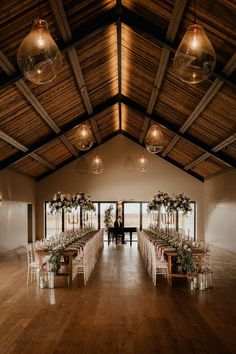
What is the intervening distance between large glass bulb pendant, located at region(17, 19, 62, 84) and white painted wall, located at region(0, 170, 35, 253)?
10.6 meters

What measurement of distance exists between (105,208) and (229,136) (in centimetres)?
955

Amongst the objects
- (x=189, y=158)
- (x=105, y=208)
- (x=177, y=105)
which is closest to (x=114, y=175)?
(x=105, y=208)

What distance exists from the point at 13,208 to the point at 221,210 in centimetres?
805

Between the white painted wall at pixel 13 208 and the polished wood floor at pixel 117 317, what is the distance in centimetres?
497

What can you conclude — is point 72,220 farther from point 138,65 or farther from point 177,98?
point 138,65

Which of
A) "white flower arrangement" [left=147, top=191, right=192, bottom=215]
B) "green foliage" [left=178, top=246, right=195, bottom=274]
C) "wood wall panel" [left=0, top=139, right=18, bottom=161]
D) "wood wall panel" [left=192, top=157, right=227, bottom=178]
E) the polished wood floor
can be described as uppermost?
"wood wall panel" [left=0, top=139, right=18, bottom=161]

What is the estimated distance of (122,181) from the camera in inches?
789

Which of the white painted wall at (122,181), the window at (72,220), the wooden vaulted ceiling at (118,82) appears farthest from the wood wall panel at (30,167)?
the window at (72,220)

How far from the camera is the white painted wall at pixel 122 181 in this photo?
20.0 m

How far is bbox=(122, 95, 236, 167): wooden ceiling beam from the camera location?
14.0 m

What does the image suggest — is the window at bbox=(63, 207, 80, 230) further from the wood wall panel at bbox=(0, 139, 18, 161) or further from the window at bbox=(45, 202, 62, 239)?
the wood wall panel at bbox=(0, 139, 18, 161)

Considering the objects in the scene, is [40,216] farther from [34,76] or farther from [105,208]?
[34,76]

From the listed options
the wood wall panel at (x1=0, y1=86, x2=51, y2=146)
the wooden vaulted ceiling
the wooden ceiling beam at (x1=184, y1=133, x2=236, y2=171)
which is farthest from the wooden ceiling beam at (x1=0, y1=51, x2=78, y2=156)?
the wooden ceiling beam at (x1=184, y1=133, x2=236, y2=171)

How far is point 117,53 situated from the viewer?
10664 mm
